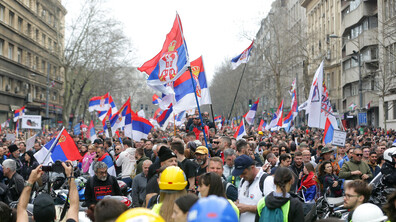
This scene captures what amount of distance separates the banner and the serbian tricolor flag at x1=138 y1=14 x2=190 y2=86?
15887mm

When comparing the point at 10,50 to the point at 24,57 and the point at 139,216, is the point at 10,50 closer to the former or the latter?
the point at 24,57

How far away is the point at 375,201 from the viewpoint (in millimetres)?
7418

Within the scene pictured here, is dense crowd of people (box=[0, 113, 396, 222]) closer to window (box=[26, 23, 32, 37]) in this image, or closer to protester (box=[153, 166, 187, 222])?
protester (box=[153, 166, 187, 222])

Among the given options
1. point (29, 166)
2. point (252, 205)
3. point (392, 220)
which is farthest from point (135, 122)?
point (392, 220)

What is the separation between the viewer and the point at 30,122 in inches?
1027

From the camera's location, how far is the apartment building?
4628cm

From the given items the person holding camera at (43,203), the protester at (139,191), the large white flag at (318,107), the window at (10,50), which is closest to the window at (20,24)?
the window at (10,50)

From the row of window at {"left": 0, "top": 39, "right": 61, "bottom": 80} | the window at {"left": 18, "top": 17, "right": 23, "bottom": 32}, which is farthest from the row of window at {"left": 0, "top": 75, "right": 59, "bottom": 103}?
the window at {"left": 18, "top": 17, "right": 23, "bottom": 32}

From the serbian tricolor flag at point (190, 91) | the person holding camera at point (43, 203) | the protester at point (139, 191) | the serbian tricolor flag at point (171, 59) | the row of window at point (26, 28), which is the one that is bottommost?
the protester at point (139, 191)

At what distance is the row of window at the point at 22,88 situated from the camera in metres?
46.7

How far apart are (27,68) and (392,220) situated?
172 feet

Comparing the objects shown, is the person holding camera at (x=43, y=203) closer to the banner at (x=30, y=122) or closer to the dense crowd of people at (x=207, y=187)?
the dense crowd of people at (x=207, y=187)

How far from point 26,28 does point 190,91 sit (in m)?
44.5

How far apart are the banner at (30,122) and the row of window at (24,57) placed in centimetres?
2026
